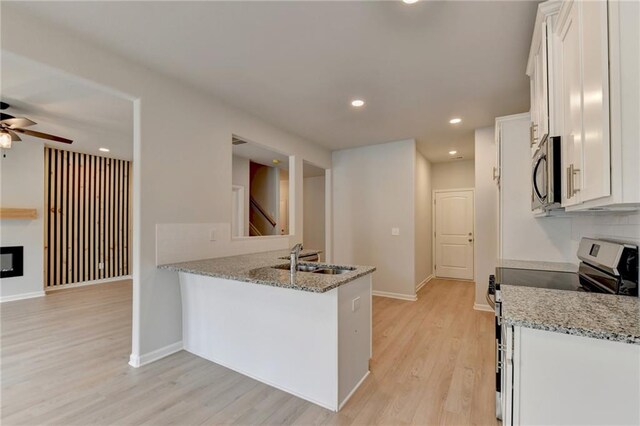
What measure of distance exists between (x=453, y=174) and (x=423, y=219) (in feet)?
4.79

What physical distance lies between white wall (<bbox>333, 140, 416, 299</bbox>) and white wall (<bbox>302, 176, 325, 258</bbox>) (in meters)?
1.85

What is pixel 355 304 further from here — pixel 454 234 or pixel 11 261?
pixel 11 261

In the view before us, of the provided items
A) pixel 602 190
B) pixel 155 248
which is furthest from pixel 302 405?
pixel 602 190

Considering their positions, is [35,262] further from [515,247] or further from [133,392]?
[515,247]

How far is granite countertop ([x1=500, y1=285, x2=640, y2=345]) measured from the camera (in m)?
0.99

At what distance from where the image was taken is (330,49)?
2.36 metres

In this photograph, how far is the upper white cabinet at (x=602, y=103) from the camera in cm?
98

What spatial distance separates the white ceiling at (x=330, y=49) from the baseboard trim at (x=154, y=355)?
256 cm

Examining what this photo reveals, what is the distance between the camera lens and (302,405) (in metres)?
2.05

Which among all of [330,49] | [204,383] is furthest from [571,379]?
[330,49]

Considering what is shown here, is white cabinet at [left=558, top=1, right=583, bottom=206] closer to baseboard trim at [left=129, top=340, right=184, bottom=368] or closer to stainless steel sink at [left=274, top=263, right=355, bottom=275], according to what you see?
stainless steel sink at [left=274, top=263, right=355, bottom=275]

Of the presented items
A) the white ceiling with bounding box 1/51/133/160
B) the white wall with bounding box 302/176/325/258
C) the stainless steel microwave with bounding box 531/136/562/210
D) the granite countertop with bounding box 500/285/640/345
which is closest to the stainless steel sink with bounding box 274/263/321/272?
the granite countertop with bounding box 500/285/640/345

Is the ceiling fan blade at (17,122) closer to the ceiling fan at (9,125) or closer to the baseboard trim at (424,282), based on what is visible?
the ceiling fan at (9,125)

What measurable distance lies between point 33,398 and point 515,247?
409cm
